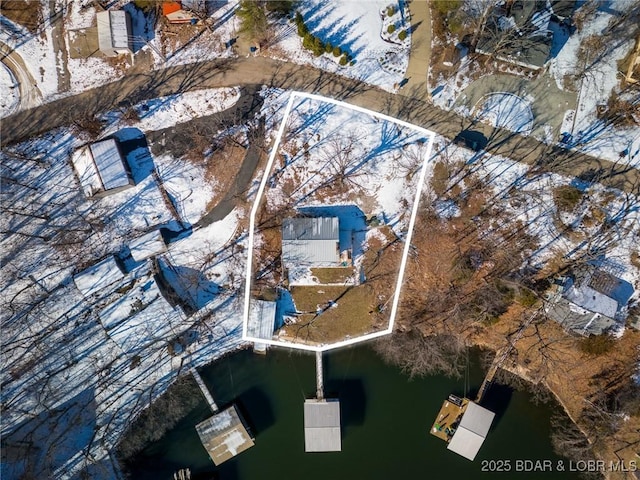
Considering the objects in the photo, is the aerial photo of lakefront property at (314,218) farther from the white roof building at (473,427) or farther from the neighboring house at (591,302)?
the neighboring house at (591,302)

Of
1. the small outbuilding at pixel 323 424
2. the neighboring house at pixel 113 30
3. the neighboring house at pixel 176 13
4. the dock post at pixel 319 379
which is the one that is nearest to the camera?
the neighboring house at pixel 113 30

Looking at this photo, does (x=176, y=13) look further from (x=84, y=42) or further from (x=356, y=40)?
(x=356, y=40)

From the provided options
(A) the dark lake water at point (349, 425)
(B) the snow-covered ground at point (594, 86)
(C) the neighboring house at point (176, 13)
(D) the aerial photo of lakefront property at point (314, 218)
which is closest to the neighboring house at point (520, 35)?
(D) the aerial photo of lakefront property at point (314, 218)

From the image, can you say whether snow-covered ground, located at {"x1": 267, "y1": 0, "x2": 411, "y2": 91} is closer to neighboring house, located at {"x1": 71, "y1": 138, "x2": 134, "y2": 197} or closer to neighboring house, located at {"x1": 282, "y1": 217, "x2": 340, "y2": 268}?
neighboring house, located at {"x1": 282, "y1": 217, "x2": 340, "y2": 268}

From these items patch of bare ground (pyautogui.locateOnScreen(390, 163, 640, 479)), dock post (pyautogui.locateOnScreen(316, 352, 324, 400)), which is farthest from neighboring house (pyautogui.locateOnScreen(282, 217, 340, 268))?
dock post (pyautogui.locateOnScreen(316, 352, 324, 400))

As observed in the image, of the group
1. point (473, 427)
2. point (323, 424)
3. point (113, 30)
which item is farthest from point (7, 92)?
point (473, 427)

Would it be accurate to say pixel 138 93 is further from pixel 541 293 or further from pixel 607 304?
pixel 607 304
